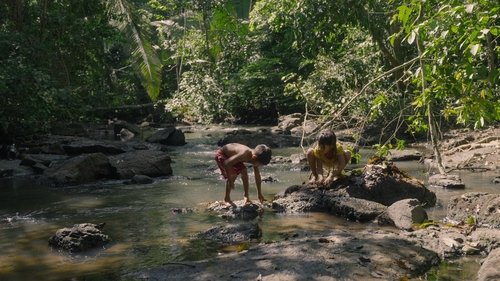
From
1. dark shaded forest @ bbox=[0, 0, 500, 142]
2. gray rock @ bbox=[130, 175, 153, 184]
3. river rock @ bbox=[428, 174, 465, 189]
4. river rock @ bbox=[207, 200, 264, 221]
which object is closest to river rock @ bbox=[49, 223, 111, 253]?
river rock @ bbox=[207, 200, 264, 221]

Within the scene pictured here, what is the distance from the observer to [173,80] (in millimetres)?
33062

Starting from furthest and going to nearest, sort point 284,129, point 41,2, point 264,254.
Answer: point 284,129 → point 41,2 → point 264,254

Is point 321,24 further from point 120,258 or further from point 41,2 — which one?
point 41,2

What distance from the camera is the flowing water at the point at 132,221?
18.0 ft

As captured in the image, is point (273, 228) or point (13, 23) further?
point (13, 23)

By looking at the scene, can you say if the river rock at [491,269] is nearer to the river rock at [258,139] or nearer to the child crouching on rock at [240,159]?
the child crouching on rock at [240,159]

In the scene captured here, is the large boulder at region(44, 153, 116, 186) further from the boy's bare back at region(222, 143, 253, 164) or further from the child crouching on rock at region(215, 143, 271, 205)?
the boy's bare back at region(222, 143, 253, 164)

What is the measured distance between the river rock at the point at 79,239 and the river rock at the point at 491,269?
159 inches

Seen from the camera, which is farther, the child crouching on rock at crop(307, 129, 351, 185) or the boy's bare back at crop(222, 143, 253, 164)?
the child crouching on rock at crop(307, 129, 351, 185)

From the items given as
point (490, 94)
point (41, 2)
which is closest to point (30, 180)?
point (41, 2)

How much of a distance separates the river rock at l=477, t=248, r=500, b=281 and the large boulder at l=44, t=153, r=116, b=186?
8.80 m

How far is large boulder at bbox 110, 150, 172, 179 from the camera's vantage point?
40.0 ft

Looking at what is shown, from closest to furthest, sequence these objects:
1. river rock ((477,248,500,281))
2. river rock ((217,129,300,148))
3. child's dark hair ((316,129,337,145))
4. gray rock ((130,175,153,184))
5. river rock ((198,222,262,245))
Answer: river rock ((477,248,500,281)) < river rock ((198,222,262,245)) < child's dark hair ((316,129,337,145)) < gray rock ((130,175,153,184)) < river rock ((217,129,300,148))

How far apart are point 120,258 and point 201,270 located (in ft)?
4.29
